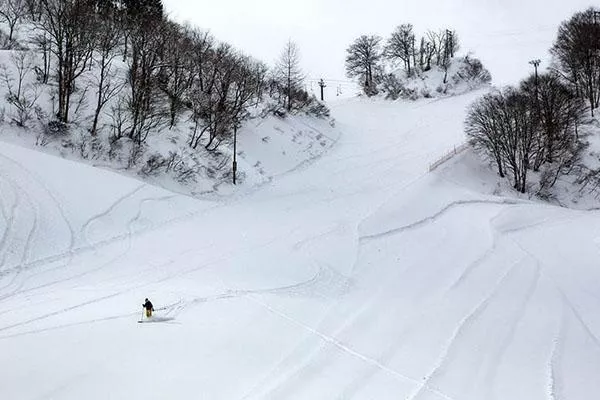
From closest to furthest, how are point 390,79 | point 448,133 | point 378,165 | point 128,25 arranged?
1. point 128,25
2. point 378,165
3. point 448,133
4. point 390,79

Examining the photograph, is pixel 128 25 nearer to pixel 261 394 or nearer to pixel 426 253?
pixel 426 253

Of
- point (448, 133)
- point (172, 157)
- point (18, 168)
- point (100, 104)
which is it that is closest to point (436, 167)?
point (448, 133)

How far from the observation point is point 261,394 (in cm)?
1402

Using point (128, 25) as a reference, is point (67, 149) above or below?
below

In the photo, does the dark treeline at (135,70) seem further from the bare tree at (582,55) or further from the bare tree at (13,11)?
the bare tree at (582,55)

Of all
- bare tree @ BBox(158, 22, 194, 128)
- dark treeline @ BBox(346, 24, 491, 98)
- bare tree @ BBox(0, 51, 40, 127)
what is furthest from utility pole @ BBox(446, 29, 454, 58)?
bare tree @ BBox(0, 51, 40, 127)

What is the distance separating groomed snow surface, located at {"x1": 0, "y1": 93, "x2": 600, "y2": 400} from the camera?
15.0 m

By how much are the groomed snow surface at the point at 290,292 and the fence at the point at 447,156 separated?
14.7 feet

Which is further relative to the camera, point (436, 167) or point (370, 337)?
point (436, 167)

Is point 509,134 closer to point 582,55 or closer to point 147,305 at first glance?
point 582,55

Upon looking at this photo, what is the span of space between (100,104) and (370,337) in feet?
84.6

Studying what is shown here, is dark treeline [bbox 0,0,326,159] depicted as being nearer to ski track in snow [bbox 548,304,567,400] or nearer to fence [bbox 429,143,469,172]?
fence [bbox 429,143,469,172]

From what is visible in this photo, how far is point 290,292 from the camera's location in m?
21.7

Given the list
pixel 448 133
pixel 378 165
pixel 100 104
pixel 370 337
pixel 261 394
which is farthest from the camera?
pixel 448 133
